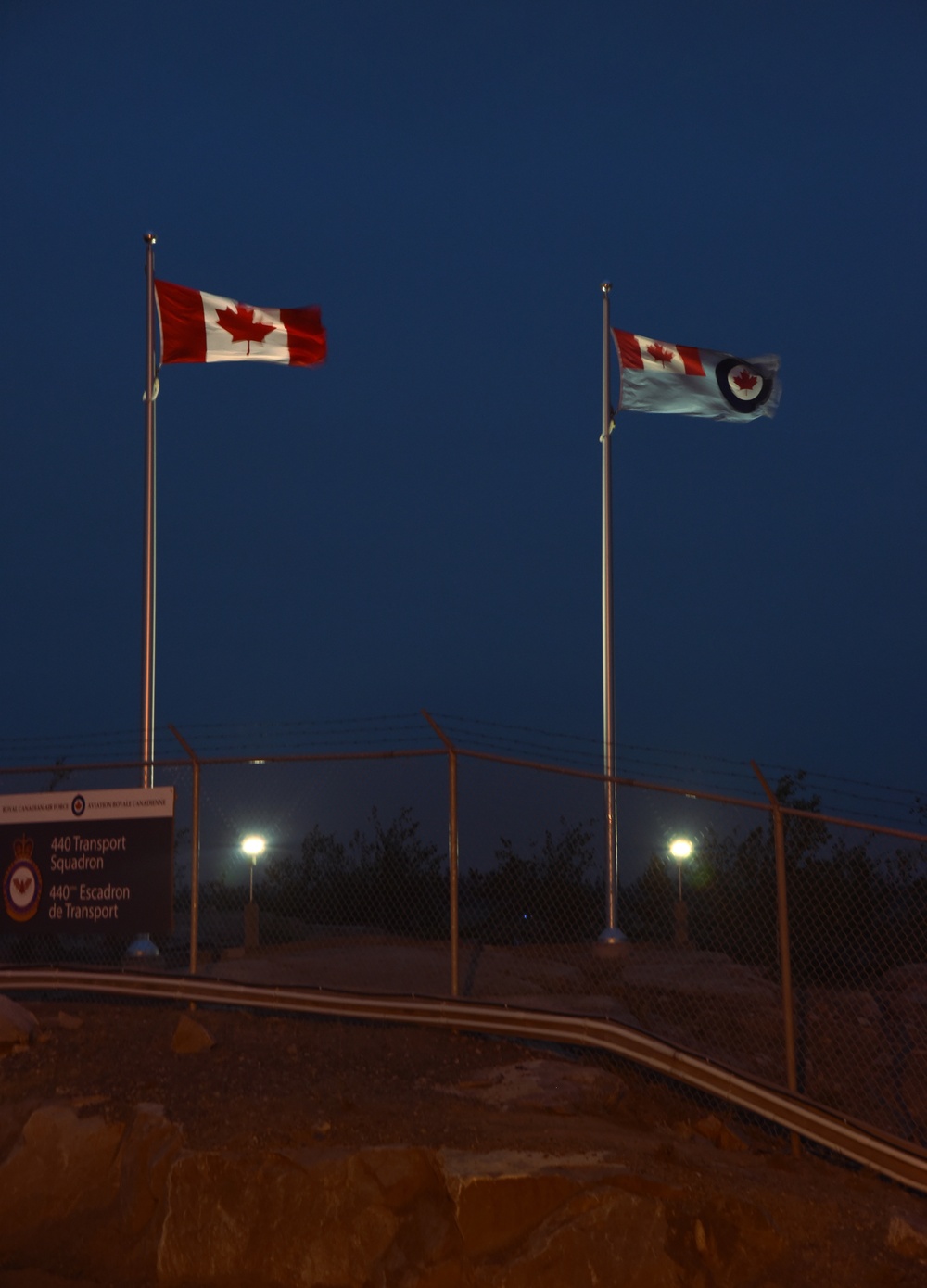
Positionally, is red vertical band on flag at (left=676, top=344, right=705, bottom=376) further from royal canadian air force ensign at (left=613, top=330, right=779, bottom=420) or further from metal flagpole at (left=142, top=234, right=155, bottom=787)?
metal flagpole at (left=142, top=234, right=155, bottom=787)

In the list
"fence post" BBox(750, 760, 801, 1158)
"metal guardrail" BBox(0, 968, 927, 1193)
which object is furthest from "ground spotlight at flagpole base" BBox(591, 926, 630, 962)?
"fence post" BBox(750, 760, 801, 1158)

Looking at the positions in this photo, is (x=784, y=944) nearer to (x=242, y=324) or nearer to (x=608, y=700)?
(x=608, y=700)

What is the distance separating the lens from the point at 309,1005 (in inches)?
404

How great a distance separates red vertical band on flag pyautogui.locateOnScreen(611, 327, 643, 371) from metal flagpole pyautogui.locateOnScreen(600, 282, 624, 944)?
305 mm

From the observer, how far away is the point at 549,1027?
9.30 metres

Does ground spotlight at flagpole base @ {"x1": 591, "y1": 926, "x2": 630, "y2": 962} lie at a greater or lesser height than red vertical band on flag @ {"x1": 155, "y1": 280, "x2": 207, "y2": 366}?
lesser

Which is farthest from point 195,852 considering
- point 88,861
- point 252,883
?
point 252,883

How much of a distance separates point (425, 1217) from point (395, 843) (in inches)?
368

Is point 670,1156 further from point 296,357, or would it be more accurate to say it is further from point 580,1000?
point 296,357

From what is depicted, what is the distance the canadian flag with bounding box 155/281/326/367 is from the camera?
52.7 ft

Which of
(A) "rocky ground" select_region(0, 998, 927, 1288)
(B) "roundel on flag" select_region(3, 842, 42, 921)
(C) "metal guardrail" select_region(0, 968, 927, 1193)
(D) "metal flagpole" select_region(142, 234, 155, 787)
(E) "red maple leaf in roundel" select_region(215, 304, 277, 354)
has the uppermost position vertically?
(E) "red maple leaf in roundel" select_region(215, 304, 277, 354)

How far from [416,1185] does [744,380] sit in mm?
13116

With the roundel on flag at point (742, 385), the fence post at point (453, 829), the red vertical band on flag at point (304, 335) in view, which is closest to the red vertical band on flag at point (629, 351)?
the roundel on flag at point (742, 385)

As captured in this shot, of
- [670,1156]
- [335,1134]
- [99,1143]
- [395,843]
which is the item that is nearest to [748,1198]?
[670,1156]
